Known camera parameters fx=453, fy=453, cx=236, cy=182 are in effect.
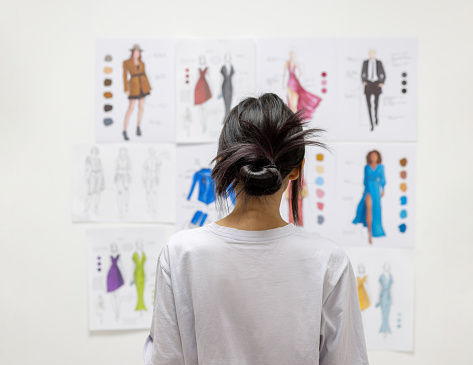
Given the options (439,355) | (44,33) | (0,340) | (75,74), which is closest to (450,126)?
(439,355)

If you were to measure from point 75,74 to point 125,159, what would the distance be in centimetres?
30

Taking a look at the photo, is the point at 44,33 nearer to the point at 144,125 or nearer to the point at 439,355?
the point at 144,125

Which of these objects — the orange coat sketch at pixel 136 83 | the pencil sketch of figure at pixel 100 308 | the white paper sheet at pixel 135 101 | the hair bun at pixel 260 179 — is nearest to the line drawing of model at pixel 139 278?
the pencil sketch of figure at pixel 100 308

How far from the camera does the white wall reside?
53.0 inches

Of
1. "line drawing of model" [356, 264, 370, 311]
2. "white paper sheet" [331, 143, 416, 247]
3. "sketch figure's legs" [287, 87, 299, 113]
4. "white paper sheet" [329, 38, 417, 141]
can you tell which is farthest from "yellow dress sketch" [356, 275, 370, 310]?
"sketch figure's legs" [287, 87, 299, 113]

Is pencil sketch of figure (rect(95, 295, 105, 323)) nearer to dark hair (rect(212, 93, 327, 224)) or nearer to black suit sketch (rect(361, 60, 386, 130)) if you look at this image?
dark hair (rect(212, 93, 327, 224))

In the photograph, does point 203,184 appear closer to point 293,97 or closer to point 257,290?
point 293,97

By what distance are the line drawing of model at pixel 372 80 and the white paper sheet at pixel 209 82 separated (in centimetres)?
33

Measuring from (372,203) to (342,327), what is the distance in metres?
0.70

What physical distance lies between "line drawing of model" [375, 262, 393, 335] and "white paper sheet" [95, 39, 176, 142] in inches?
29.6

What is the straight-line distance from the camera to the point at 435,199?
53.2 inches

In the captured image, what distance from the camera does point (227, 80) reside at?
1350 millimetres

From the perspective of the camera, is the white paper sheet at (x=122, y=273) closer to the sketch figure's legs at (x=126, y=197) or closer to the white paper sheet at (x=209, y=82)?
the sketch figure's legs at (x=126, y=197)

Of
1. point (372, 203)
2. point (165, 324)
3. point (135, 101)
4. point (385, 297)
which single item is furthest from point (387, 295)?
point (135, 101)
